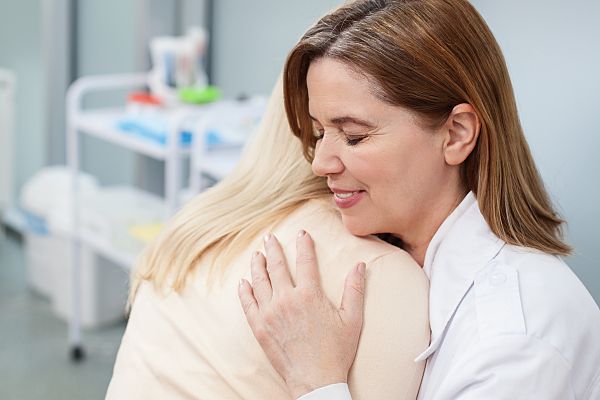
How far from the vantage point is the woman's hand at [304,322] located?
1.15 m

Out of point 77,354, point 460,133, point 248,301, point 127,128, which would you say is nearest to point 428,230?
point 460,133

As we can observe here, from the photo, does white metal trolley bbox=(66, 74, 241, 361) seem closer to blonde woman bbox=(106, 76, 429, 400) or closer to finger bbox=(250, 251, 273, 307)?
blonde woman bbox=(106, 76, 429, 400)

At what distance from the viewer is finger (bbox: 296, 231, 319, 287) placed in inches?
47.2

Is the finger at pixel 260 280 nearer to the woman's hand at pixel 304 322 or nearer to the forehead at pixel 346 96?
the woman's hand at pixel 304 322

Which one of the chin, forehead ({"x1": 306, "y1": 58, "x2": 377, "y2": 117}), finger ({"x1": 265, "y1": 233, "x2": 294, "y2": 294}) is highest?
forehead ({"x1": 306, "y1": 58, "x2": 377, "y2": 117})

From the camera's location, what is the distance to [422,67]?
1.14 m

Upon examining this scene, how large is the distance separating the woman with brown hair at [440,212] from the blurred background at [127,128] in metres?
0.35

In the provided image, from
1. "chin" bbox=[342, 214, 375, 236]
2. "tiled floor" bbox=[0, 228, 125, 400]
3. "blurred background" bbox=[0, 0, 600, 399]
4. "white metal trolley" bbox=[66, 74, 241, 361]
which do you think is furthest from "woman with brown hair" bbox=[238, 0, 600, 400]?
"tiled floor" bbox=[0, 228, 125, 400]

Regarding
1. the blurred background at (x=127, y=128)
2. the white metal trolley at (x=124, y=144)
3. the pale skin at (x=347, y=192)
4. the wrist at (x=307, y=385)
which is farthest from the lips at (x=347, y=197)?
the white metal trolley at (x=124, y=144)

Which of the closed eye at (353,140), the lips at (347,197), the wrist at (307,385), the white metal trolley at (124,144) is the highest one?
the closed eye at (353,140)

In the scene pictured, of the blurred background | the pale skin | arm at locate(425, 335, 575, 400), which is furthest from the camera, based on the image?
the blurred background

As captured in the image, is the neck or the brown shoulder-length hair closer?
the brown shoulder-length hair

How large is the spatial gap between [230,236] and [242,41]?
1.82m

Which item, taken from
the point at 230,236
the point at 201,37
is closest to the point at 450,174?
the point at 230,236
